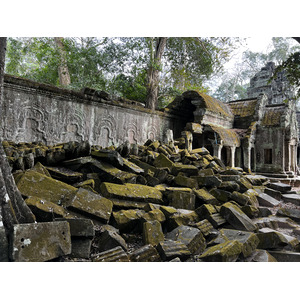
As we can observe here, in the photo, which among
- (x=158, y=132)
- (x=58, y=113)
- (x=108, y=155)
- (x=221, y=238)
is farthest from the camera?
(x=158, y=132)

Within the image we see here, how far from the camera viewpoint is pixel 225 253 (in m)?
1.83

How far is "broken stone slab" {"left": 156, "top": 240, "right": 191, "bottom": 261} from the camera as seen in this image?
1855mm

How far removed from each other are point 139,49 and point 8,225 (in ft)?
27.3

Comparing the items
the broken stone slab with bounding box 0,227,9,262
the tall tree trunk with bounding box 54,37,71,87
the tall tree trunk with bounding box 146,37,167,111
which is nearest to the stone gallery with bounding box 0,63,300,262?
the broken stone slab with bounding box 0,227,9,262

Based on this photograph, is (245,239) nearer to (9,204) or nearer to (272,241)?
(272,241)


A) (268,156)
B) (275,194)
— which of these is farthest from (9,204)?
(268,156)

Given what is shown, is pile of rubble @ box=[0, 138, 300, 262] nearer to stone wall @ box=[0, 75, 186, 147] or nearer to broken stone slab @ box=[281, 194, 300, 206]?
broken stone slab @ box=[281, 194, 300, 206]

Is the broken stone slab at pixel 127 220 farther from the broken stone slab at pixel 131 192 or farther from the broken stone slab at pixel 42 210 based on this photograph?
the broken stone slab at pixel 42 210

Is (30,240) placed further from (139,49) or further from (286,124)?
(286,124)

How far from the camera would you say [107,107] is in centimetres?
646

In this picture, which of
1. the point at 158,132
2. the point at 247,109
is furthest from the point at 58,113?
the point at 247,109

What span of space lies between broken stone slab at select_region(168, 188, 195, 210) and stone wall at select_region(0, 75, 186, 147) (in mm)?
3575

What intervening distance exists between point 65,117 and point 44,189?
3.66 metres

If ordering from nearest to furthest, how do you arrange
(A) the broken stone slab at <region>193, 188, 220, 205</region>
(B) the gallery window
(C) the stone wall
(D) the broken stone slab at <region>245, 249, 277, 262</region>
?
(D) the broken stone slab at <region>245, 249, 277, 262</region>, (A) the broken stone slab at <region>193, 188, 220, 205</region>, (C) the stone wall, (B) the gallery window
